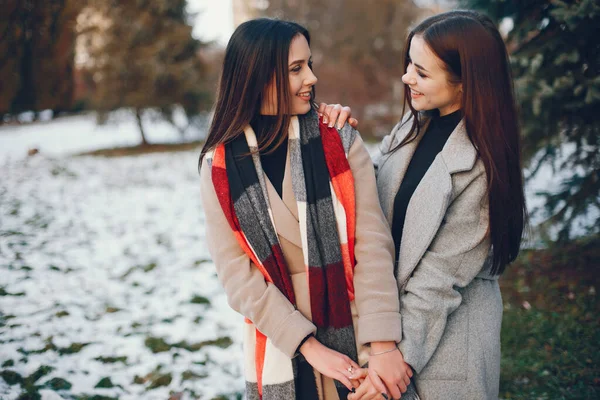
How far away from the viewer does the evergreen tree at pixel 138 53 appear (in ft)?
37.9

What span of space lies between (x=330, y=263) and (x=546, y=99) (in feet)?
8.97

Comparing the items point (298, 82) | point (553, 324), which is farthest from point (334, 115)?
point (553, 324)

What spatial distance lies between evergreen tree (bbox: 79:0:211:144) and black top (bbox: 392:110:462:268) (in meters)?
11.2

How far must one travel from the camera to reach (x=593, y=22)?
295 cm

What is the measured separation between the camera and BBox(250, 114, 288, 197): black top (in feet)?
5.30

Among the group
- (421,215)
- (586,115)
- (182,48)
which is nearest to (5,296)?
(421,215)

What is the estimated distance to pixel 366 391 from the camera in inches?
57.1

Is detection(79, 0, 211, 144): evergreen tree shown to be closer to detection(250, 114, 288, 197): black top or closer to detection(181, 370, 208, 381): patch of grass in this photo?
detection(181, 370, 208, 381): patch of grass

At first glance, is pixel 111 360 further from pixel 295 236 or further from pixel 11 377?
pixel 295 236

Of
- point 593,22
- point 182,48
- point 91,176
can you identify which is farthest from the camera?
point 182,48

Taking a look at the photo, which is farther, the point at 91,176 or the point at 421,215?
the point at 91,176

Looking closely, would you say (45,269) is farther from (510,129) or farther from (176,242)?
(510,129)

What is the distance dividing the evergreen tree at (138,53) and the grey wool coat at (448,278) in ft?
37.5

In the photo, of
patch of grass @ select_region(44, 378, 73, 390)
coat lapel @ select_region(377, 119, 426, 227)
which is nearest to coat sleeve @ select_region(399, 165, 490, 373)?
coat lapel @ select_region(377, 119, 426, 227)
